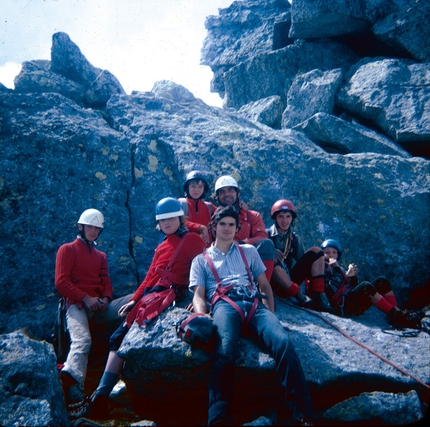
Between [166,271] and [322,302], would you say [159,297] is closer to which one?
Answer: [166,271]

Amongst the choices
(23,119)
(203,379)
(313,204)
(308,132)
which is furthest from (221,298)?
(308,132)

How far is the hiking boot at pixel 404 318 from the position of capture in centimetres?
646

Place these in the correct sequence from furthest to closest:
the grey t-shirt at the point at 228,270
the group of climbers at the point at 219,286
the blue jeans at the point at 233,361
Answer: the grey t-shirt at the point at 228,270, the group of climbers at the point at 219,286, the blue jeans at the point at 233,361

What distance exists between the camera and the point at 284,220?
7.23 m

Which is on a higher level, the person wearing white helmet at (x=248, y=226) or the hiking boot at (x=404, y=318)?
the person wearing white helmet at (x=248, y=226)

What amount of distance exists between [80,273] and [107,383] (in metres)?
2.24

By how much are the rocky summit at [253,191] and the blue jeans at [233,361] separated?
0.39 m

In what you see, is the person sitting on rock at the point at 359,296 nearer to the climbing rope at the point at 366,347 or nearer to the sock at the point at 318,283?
the sock at the point at 318,283

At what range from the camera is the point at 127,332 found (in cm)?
533

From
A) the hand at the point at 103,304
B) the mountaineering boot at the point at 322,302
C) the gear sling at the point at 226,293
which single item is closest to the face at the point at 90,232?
the hand at the point at 103,304

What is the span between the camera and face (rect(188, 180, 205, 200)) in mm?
7559

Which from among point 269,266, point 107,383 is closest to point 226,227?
point 269,266

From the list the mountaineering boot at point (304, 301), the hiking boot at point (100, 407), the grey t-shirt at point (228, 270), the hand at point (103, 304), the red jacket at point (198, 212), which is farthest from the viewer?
the red jacket at point (198, 212)

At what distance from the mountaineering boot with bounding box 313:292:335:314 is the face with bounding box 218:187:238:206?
266cm
